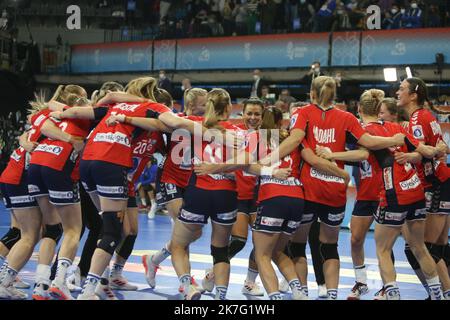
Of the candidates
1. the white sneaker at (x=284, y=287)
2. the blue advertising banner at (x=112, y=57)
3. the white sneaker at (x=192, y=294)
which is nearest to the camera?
the white sneaker at (x=192, y=294)

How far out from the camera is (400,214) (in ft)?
19.8

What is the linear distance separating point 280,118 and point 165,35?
46.6 feet

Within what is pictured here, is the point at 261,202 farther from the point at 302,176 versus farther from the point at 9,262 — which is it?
the point at 9,262

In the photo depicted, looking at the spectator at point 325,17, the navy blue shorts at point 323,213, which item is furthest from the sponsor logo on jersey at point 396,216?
the spectator at point 325,17

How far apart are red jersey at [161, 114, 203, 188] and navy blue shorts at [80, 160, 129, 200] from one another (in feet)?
2.22

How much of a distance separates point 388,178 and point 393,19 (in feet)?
37.6

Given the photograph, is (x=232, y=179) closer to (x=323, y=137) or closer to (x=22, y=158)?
(x=323, y=137)

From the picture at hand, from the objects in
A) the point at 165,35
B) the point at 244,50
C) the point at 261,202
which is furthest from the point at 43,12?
the point at 261,202

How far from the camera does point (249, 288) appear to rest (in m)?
7.09

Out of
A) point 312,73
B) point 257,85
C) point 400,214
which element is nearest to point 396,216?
point 400,214

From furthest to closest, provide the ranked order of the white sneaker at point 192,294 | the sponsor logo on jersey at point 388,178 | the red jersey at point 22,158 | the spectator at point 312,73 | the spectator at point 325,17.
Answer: the spectator at point 325,17 < the spectator at point 312,73 < the red jersey at point 22,158 < the sponsor logo on jersey at point 388,178 < the white sneaker at point 192,294

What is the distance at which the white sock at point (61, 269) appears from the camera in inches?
237

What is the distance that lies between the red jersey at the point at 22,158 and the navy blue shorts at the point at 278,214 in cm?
230

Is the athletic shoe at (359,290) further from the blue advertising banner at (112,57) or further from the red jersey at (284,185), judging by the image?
the blue advertising banner at (112,57)
